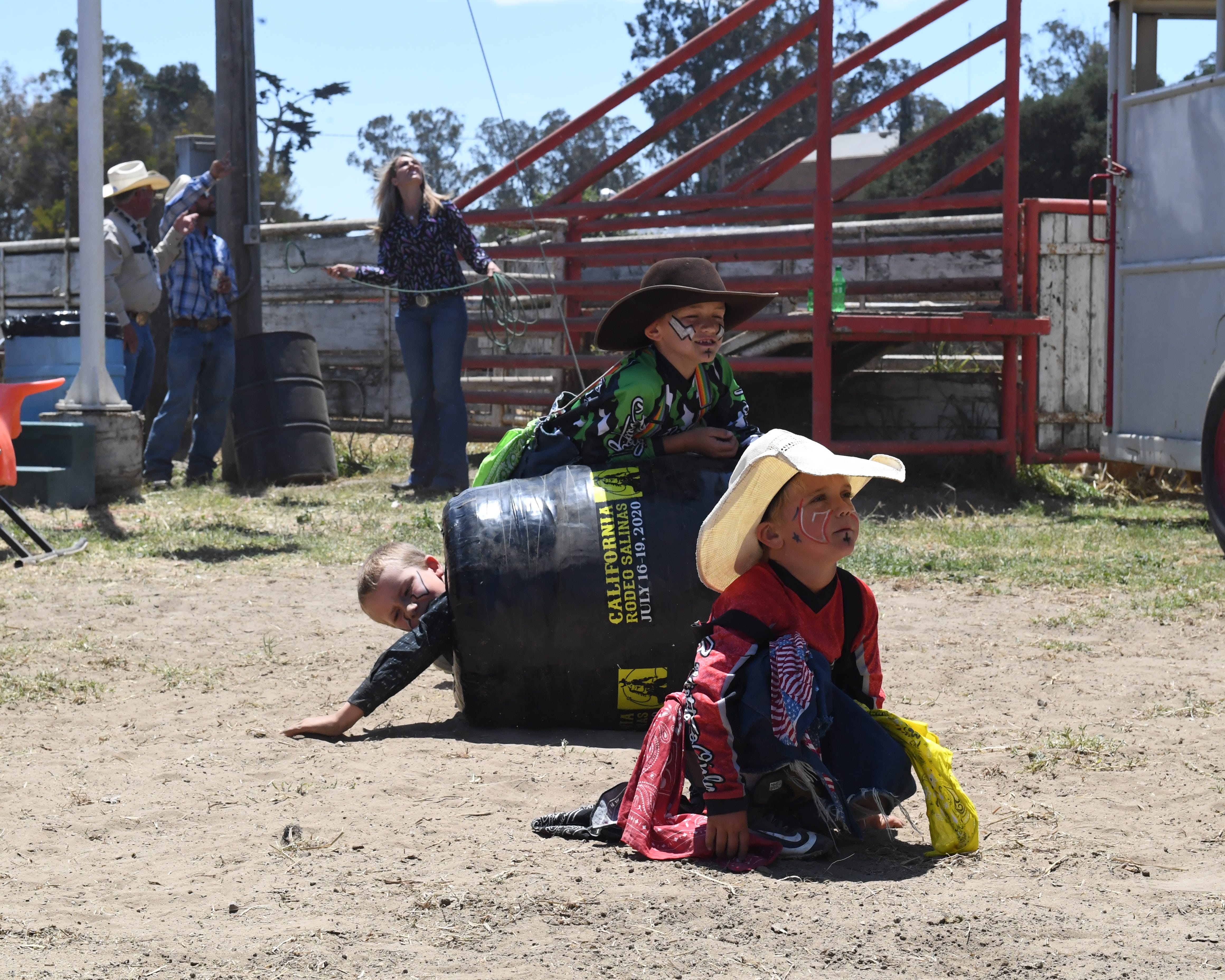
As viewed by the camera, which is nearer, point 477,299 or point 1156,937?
point 1156,937

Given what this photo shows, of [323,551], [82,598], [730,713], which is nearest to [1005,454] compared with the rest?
[323,551]

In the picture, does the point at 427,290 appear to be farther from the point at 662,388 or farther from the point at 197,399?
the point at 662,388

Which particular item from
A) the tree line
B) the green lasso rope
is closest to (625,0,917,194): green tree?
the tree line

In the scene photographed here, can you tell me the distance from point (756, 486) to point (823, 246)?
18.9 ft

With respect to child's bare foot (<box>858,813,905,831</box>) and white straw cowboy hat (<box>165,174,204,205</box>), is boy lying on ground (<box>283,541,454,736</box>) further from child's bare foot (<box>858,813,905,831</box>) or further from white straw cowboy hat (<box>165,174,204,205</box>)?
white straw cowboy hat (<box>165,174,204,205</box>)

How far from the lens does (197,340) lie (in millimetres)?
9789

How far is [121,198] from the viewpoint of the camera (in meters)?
9.88

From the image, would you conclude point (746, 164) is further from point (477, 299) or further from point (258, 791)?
point (258, 791)

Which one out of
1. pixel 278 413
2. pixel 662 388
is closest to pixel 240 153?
pixel 278 413

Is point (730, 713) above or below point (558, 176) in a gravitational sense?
below

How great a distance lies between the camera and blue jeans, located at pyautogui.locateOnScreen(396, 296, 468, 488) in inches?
359

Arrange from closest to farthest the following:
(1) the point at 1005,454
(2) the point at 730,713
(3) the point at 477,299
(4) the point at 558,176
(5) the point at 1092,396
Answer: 1. (2) the point at 730,713
2. (1) the point at 1005,454
3. (5) the point at 1092,396
4. (3) the point at 477,299
5. (4) the point at 558,176

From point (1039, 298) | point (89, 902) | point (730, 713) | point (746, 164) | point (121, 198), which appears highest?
point (746, 164)

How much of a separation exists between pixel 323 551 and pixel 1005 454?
4.55 m
